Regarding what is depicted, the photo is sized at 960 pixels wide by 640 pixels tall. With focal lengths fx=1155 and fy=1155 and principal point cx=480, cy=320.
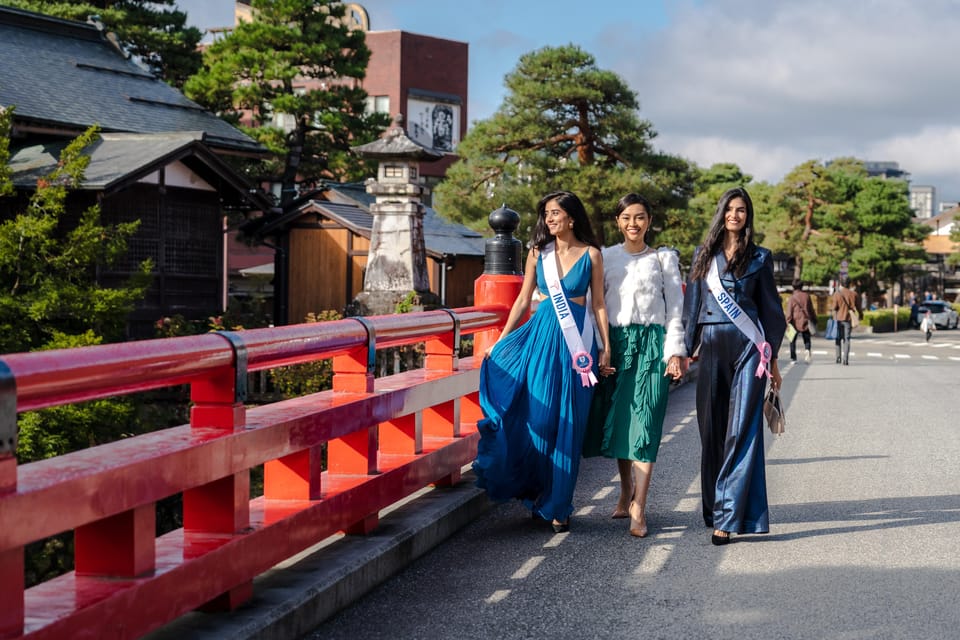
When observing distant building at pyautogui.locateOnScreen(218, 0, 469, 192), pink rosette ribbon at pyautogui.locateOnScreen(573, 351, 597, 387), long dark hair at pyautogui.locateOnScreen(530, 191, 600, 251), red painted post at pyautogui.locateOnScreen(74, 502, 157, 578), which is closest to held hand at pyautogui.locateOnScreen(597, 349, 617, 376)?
pink rosette ribbon at pyautogui.locateOnScreen(573, 351, 597, 387)

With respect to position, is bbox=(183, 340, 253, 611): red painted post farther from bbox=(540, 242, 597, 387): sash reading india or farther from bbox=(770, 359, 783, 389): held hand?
bbox=(770, 359, 783, 389): held hand

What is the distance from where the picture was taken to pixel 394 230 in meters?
19.1

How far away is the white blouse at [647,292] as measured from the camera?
19.8 ft

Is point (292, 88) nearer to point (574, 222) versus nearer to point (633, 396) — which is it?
point (574, 222)

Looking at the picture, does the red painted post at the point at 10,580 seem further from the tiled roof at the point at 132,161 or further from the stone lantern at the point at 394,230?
the stone lantern at the point at 394,230

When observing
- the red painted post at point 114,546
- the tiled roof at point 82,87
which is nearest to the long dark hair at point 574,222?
the red painted post at point 114,546

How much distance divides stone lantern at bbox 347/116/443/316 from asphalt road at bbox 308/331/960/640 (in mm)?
10895

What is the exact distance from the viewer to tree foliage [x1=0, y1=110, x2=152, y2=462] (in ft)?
44.4

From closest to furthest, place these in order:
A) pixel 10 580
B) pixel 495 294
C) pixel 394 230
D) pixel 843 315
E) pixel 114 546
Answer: pixel 10 580 → pixel 114 546 → pixel 495 294 → pixel 394 230 → pixel 843 315

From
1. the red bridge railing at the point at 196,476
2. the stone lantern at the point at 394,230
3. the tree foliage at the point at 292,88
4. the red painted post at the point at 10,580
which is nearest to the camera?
the red painted post at the point at 10,580

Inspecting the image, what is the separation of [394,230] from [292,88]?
12.5m

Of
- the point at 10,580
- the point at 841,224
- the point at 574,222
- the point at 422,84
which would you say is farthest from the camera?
the point at 841,224

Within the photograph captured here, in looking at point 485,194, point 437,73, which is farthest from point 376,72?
point 485,194

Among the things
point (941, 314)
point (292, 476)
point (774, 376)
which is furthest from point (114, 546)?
point (941, 314)
